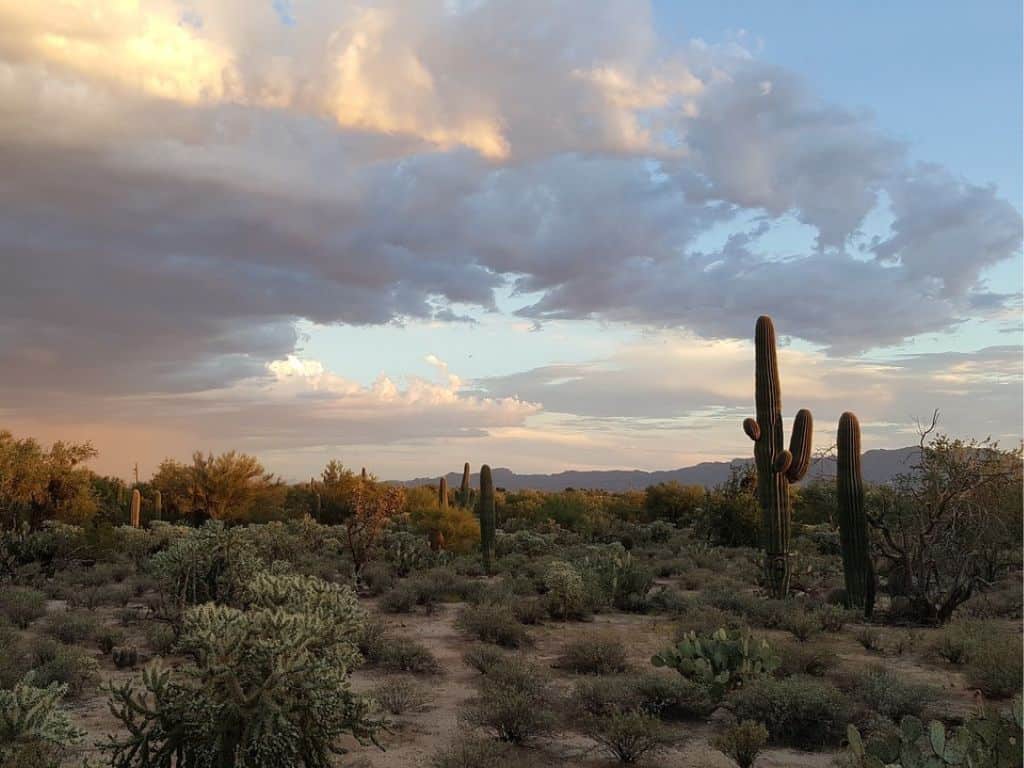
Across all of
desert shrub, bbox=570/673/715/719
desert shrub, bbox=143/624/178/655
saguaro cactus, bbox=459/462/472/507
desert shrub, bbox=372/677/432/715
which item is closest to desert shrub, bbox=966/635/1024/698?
desert shrub, bbox=570/673/715/719

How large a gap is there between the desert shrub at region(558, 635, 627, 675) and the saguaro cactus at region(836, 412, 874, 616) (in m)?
6.57

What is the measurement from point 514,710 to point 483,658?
118 inches

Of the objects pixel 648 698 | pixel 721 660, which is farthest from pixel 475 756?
pixel 721 660

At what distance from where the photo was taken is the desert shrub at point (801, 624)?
46.1ft

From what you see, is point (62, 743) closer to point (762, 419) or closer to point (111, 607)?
point (111, 607)

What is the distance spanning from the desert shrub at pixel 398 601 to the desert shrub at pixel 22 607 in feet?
20.9

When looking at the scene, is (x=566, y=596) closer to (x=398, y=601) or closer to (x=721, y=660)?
(x=398, y=601)

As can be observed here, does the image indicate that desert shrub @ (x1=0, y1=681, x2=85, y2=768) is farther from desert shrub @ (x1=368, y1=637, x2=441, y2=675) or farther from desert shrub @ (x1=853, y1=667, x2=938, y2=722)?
desert shrub @ (x1=853, y1=667, x2=938, y2=722)

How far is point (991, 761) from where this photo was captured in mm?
5312

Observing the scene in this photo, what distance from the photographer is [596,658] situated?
459 inches

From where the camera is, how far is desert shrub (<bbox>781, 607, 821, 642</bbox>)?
14055 mm

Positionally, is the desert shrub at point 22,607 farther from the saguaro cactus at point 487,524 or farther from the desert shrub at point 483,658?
the saguaro cactus at point 487,524

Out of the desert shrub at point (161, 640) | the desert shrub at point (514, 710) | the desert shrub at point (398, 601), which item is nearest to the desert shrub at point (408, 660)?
the desert shrub at point (514, 710)

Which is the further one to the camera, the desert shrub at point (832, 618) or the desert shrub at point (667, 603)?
the desert shrub at point (667, 603)
